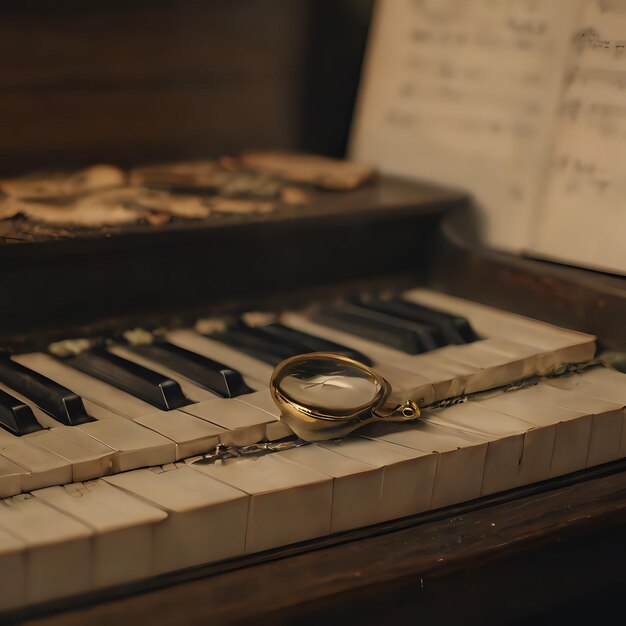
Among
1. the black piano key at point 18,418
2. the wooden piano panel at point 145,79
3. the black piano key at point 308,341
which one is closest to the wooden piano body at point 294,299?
the wooden piano panel at point 145,79

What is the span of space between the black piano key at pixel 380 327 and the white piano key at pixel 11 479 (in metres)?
0.60

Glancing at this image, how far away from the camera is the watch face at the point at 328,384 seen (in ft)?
3.36

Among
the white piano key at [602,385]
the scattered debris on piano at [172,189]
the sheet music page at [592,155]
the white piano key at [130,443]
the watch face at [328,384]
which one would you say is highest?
the sheet music page at [592,155]

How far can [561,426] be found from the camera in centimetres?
113

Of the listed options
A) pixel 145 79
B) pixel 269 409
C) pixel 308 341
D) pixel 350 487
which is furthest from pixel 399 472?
pixel 145 79

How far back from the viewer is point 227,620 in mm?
841

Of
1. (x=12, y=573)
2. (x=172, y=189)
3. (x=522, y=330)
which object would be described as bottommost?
(x=12, y=573)

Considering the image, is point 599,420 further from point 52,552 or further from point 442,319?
point 52,552

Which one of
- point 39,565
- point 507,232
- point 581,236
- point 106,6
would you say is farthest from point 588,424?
point 106,6

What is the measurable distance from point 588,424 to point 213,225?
0.57m

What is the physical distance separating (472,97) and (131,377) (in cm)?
88

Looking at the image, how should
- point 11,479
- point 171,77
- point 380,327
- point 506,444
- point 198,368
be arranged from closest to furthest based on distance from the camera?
1. point 11,479
2. point 506,444
3. point 198,368
4. point 380,327
5. point 171,77

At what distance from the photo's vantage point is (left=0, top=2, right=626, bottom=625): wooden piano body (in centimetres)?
89

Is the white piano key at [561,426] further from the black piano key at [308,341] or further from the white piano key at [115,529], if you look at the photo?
the white piano key at [115,529]
